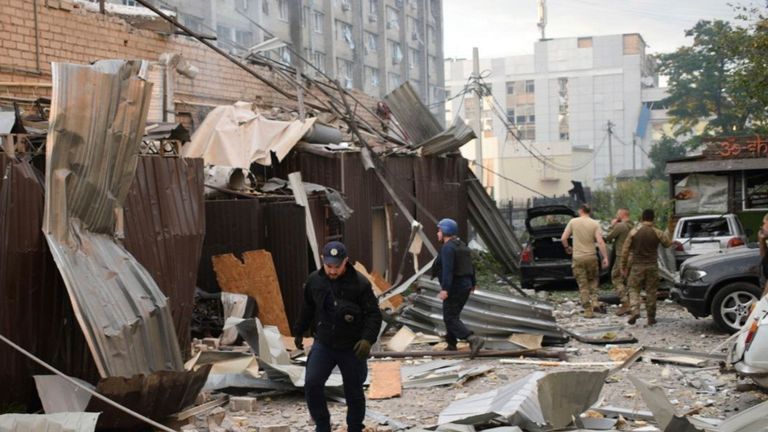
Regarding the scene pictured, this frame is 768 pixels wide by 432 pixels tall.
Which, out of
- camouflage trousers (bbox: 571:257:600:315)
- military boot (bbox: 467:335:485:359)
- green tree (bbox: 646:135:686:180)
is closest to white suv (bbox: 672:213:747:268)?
camouflage trousers (bbox: 571:257:600:315)

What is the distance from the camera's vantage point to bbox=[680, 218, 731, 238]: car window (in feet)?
66.0

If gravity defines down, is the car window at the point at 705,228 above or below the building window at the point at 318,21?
below

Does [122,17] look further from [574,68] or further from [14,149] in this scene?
[574,68]

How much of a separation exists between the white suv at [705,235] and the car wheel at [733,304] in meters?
6.21

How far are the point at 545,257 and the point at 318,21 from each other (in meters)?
30.0

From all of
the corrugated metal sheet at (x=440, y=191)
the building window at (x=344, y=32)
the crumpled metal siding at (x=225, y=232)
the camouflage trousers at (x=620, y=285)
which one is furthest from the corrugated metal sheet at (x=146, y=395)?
the building window at (x=344, y=32)

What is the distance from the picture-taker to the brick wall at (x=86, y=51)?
14469 mm

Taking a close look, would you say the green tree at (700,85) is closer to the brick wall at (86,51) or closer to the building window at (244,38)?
the building window at (244,38)

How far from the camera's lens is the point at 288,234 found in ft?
46.1

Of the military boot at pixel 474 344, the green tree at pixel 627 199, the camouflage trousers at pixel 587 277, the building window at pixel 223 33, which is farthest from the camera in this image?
the green tree at pixel 627 199

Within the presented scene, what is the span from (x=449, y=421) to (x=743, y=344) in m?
2.73

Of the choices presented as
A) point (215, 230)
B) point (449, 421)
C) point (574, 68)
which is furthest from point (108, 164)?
point (574, 68)

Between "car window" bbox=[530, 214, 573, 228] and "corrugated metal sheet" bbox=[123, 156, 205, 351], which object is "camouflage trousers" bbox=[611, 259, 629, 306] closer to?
"car window" bbox=[530, 214, 573, 228]

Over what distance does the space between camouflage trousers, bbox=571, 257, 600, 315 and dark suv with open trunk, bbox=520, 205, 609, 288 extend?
336cm
